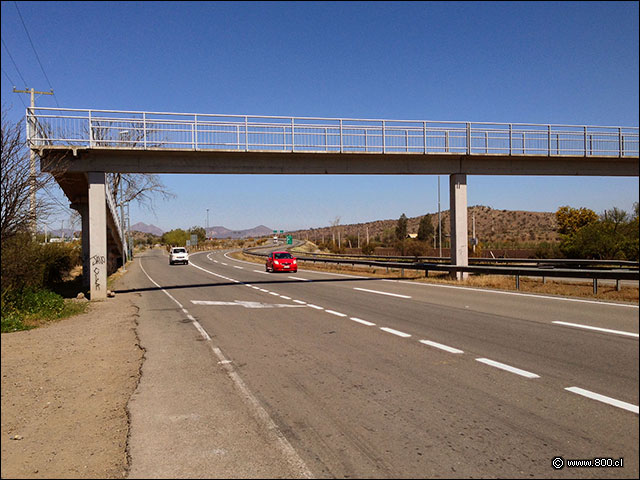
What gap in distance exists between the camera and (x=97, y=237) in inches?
821

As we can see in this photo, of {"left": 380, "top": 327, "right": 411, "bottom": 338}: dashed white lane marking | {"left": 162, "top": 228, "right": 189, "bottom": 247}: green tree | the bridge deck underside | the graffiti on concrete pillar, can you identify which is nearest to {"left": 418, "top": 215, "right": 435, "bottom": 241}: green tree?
the bridge deck underside

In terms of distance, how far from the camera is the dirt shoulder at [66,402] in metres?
3.13

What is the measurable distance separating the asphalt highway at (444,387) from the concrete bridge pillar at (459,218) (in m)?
12.2

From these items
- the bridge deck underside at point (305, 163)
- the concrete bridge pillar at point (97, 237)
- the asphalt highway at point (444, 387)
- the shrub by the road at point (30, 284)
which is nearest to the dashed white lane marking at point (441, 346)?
the asphalt highway at point (444, 387)

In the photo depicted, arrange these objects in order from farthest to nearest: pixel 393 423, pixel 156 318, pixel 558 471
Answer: pixel 156 318, pixel 393 423, pixel 558 471

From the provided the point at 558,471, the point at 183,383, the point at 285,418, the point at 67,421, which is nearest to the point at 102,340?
the point at 183,383

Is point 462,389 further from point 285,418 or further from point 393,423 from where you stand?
point 285,418

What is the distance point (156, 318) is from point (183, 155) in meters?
9.89

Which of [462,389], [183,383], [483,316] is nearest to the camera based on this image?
[462,389]

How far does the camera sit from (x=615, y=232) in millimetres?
3709

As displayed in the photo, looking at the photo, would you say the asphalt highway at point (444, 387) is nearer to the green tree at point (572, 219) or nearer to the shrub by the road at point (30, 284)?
the green tree at point (572, 219)

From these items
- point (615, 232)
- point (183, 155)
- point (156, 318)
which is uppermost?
point (183, 155)

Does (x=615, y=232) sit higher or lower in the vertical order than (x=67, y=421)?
higher

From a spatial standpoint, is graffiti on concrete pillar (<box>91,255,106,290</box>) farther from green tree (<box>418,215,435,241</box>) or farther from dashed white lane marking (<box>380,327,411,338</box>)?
green tree (<box>418,215,435,241</box>)
